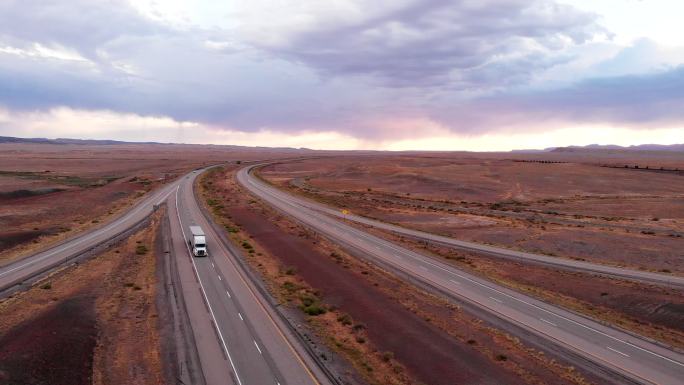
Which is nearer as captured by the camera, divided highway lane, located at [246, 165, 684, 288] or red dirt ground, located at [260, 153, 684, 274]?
divided highway lane, located at [246, 165, 684, 288]

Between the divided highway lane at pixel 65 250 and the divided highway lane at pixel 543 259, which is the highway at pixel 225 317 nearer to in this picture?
the divided highway lane at pixel 65 250

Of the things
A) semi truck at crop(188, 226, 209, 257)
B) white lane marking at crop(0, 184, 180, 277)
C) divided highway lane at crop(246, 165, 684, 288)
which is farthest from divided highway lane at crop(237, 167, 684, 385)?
white lane marking at crop(0, 184, 180, 277)

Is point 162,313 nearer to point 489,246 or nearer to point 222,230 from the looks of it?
point 222,230

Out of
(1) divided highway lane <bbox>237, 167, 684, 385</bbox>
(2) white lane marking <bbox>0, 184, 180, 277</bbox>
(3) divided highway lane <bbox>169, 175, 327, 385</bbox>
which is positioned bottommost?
(1) divided highway lane <bbox>237, 167, 684, 385</bbox>

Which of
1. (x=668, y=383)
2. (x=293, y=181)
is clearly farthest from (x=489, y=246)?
(x=293, y=181)


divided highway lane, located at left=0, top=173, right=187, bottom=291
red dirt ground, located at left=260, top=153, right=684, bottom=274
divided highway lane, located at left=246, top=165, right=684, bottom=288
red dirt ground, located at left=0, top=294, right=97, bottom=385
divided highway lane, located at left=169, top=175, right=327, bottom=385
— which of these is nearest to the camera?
red dirt ground, located at left=0, top=294, right=97, bottom=385

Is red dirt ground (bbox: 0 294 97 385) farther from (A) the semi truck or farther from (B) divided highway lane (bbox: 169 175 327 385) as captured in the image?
(A) the semi truck
